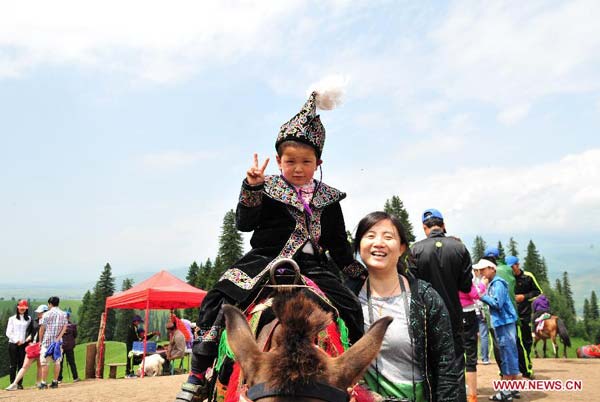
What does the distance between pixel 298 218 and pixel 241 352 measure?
4.19ft

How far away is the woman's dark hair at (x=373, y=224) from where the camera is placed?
306 centimetres

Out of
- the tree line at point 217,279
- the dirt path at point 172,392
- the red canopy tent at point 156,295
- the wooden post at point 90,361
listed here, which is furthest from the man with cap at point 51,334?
the tree line at point 217,279

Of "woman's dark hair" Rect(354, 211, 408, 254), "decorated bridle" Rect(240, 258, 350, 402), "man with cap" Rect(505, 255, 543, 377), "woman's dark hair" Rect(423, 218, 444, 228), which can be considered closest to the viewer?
"decorated bridle" Rect(240, 258, 350, 402)

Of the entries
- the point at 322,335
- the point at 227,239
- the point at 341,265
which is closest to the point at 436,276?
the point at 341,265

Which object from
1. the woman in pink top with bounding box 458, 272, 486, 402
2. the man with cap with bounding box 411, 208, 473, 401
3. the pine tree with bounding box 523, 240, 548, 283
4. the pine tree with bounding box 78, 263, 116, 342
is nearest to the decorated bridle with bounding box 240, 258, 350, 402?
the man with cap with bounding box 411, 208, 473, 401

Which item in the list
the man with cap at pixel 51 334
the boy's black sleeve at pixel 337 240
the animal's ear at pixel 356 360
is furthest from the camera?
the man with cap at pixel 51 334

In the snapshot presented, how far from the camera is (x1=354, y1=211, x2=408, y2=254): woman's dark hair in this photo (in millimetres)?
3059

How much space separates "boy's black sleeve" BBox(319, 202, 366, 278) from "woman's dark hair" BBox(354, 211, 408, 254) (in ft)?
0.75

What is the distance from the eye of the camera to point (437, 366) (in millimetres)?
2783

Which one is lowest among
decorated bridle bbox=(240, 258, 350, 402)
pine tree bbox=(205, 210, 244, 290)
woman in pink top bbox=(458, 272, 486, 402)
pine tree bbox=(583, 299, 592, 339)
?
pine tree bbox=(583, 299, 592, 339)

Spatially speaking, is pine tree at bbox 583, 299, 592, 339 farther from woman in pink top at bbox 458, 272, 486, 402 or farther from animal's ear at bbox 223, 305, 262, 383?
animal's ear at bbox 223, 305, 262, 383

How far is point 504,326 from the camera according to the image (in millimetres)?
8117

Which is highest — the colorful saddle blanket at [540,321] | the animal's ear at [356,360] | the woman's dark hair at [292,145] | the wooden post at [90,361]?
the woman's dark hair at [292,145]

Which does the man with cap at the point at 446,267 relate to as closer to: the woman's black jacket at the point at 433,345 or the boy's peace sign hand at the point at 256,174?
the woman's black jacket at the point at 433,345
